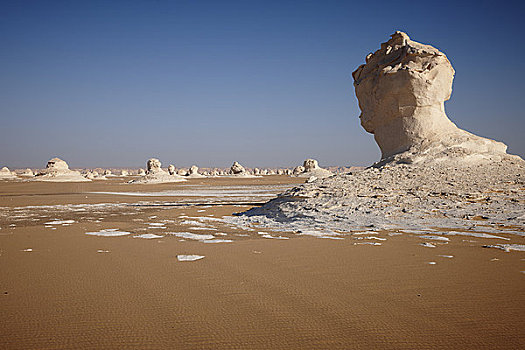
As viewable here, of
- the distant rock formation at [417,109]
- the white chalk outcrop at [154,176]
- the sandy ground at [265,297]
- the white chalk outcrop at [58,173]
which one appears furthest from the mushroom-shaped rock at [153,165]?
the sandy ground at [265,297]

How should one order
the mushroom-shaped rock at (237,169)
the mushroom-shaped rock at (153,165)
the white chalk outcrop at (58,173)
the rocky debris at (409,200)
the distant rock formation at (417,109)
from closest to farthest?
1. the rocky debris at (409,200)
2. the distant rock formation at (417,109)
3. the white chalk outcrop at (58,173)
4. the mushroom-shaped rock at (153,165)
5. the mushroom-shaped rock at (237,169)

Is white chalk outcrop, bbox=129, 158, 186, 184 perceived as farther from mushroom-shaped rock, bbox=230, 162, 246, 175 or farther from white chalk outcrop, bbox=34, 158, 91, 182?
mushroom-shaped rock, bbox=230, 162, 246, 175

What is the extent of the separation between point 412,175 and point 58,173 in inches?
2141

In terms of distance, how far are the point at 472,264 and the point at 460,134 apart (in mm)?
10318

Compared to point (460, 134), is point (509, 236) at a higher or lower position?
lower

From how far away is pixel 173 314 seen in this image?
10.5 feet

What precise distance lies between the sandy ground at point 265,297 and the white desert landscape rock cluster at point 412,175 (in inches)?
103

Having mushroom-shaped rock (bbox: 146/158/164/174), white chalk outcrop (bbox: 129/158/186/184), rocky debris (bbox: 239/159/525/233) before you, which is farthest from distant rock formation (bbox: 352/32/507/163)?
mushroom-shaped rock (bbox: 146/158/164/174)

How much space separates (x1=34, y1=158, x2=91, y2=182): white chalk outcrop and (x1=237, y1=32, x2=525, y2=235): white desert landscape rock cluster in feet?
159

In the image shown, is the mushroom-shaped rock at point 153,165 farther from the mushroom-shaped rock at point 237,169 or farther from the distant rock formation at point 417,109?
the distant rock formation at point 417,109

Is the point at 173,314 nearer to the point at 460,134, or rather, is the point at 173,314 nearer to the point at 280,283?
the point at 280,283

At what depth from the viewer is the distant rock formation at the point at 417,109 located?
1272 centimetres

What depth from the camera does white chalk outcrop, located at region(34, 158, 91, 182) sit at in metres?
50.6

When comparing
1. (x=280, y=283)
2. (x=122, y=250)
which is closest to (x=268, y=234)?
(x=122, y=250)
